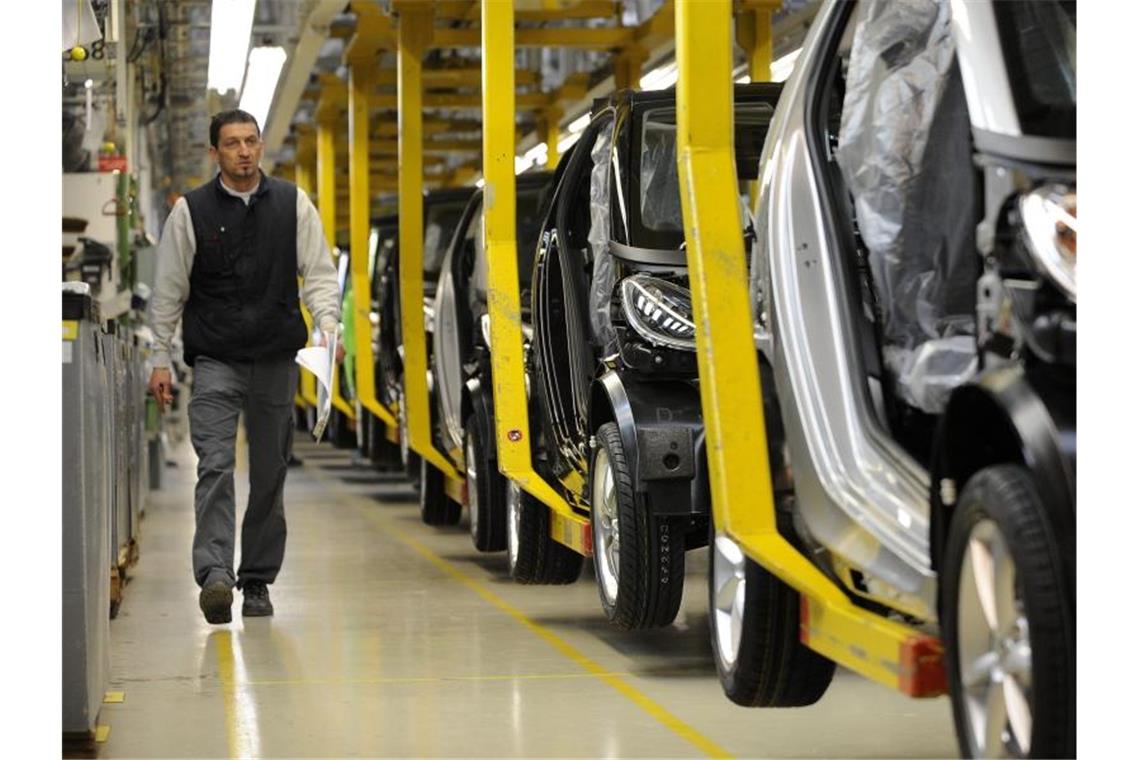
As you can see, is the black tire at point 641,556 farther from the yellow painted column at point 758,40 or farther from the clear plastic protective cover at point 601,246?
the yellow painted column at point 758,40

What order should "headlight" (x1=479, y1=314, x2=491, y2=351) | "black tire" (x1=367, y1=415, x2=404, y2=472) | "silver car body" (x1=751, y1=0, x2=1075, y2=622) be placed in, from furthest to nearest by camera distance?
"black tire" (x1=367, y1=415, x2=404, y2=472) < "headlight" (x1=479, y1=314, x2=491, y2=351) < "silver car body" (x1=751, y1=0, x2=1075, y2=622)

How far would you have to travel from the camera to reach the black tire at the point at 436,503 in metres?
11.4

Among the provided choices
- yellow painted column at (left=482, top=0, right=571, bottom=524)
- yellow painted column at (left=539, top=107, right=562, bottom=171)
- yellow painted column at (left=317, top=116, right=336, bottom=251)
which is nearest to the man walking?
yellow painted column at (left=482, top=0, right=571, bottom=524)

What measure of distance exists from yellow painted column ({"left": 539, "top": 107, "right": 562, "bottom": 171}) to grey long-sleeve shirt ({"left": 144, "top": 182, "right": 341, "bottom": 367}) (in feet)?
28.2

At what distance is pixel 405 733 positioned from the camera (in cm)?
534

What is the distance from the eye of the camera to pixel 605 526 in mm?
6574

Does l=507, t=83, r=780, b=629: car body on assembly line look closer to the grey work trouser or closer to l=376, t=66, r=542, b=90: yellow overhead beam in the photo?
the grey work trouser

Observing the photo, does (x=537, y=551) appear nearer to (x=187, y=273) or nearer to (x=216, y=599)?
(x=216, y=599)

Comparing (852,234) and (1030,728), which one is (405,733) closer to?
(852,234)

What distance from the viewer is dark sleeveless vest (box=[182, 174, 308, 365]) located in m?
7.53

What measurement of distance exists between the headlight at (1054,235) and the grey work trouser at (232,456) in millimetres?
4746

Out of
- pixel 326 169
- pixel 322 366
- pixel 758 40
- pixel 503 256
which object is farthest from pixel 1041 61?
pixel 326 169

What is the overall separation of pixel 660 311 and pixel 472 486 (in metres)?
3.12

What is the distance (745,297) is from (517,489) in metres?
3.51
